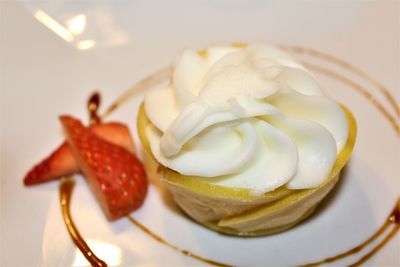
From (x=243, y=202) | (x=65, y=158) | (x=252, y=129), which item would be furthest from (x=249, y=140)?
(x=65, y=158)

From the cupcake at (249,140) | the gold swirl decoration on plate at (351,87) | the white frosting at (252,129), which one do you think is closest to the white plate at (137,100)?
the gold swirl decoration on plate at (351,87)

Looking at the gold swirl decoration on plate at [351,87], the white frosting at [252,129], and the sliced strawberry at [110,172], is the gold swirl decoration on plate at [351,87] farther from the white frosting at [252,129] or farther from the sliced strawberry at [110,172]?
the white frosting at [252,129]

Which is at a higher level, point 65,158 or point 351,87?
point 351,87

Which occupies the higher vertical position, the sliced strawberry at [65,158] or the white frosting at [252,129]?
the white frosting at [252,129]

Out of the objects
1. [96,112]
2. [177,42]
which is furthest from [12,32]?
[177,42]

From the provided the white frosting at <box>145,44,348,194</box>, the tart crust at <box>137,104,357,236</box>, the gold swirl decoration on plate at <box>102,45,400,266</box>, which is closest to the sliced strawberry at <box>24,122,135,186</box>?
the gold swirl decoration on plate at <box>102,45,400,266</box>

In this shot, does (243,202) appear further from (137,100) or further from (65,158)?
(137,100)
